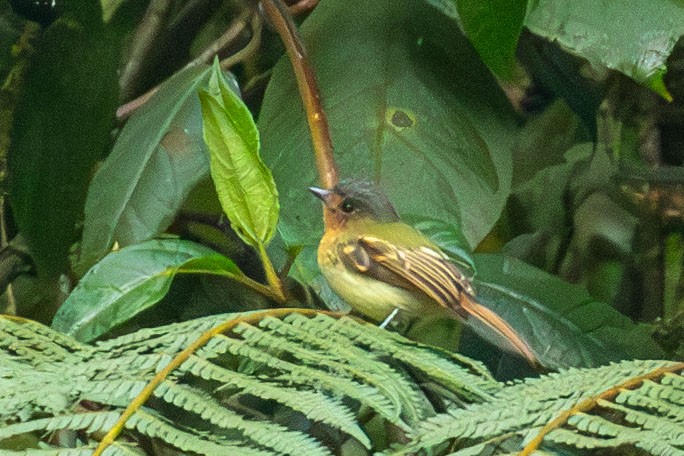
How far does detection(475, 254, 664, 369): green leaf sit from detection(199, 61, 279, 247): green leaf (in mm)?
245

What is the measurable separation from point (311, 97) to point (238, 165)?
184 mm

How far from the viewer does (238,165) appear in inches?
34.1

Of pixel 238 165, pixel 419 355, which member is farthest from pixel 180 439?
pixel 238 165

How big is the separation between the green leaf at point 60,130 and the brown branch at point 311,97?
24cm

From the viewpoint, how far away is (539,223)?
1.30 metres

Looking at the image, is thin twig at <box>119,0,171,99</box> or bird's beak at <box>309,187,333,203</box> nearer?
bird's beak at <box>309,187,333,203</box>

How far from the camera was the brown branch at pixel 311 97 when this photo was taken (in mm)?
1012

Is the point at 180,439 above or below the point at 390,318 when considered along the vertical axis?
above

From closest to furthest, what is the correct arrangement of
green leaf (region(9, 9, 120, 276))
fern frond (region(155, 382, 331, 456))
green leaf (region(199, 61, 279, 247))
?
fern frond (region(155, 382, 331, 456)), green leaf (region(199, 61, 279, 247)), green leaf (region(9, 9, 120, 276))

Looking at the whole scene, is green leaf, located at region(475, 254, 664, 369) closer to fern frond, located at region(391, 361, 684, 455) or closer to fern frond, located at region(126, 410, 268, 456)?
fern frond, located at region(391, 361, 684, 455)

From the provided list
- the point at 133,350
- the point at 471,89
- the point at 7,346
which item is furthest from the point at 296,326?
the point at 471,89

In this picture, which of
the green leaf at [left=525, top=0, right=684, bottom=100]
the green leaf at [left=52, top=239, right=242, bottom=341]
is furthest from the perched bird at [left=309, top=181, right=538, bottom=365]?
the green leaf at [left=525, top=0, right=684, bottom=100]

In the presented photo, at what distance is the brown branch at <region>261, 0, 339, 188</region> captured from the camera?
1.01m

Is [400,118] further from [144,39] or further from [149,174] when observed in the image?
[144,39]
